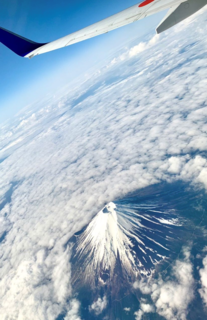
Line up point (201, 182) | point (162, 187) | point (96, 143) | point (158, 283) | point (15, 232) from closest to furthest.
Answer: point (158, 283) < point (201, 182) < point (162, 187) < point (15, 232) < point (96, 143)

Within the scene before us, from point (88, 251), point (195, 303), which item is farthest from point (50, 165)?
point (195, 303)

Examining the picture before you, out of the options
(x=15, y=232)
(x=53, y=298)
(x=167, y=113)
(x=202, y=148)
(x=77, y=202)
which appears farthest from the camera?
(x=167, y=113)

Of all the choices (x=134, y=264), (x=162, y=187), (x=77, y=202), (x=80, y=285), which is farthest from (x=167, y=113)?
(x=80, y=285)

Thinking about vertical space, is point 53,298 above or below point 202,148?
above

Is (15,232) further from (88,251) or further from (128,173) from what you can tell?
(128,173)

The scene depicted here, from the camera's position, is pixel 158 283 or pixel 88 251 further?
pixel 88 251

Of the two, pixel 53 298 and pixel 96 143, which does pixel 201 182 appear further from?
pixel 96 143
